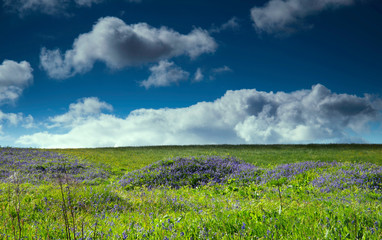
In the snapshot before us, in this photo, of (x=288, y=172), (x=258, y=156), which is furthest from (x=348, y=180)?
(x=258, y=156)

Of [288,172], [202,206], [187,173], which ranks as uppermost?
[288,172]

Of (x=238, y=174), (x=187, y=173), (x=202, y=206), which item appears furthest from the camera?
(x=187, y=173)

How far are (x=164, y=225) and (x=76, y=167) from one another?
2182 centimetres

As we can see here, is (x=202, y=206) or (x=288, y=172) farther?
(x=288, y=172)

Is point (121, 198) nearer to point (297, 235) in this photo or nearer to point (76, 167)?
point (297, 235)

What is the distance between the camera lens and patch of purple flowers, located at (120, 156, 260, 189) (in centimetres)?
1720

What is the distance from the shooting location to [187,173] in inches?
722

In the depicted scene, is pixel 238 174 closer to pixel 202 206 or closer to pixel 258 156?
pixel 202 206

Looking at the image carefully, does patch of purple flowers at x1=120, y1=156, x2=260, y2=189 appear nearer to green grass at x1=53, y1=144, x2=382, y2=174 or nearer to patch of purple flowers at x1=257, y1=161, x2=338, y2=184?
patch of purple flowers at x1=257, y1=161, x2=338, y2=184

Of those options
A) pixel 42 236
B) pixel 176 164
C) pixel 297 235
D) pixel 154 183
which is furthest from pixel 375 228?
pixel 176 164

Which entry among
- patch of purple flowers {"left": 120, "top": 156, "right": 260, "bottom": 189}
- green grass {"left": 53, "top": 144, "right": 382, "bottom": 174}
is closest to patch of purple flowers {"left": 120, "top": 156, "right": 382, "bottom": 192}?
patch of purple flowers {"left": 120, "top": 156, "right": 260, "bottom": 189}

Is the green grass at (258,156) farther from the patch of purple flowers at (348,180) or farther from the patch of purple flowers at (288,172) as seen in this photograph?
the patch of purple flowers at (348,180)

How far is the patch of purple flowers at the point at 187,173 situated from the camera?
1720 cm

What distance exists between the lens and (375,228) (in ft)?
18.3
